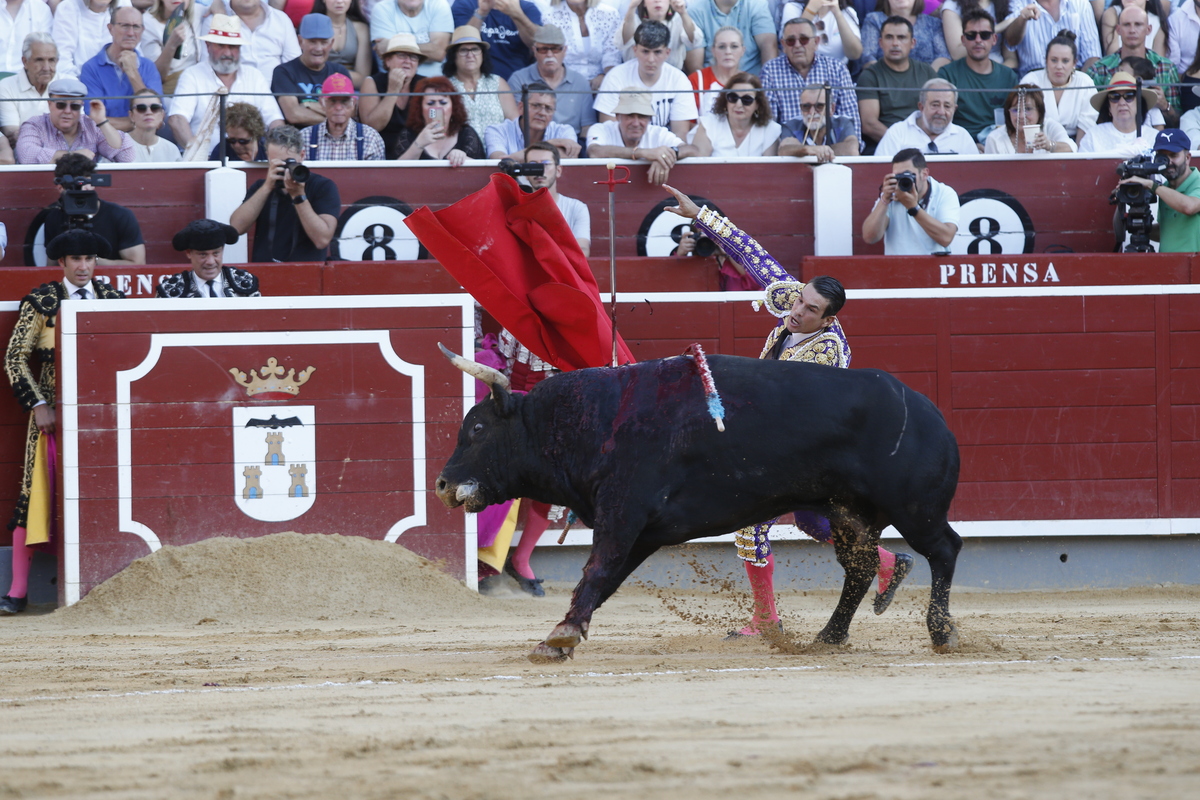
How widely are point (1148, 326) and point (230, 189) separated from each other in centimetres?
545

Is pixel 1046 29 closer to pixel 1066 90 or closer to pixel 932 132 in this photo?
pixel 1066 90

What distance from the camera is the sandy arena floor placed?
2932mm

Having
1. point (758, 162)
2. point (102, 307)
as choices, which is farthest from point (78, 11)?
point (758, 162)

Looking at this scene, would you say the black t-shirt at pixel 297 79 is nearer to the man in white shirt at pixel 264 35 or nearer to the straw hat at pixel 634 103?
the man in white shirt at pixel 264 35

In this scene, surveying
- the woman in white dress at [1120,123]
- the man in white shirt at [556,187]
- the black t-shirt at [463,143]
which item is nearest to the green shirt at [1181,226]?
the woman in white dress at [1120,123]

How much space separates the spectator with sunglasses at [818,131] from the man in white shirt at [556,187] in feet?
4.48

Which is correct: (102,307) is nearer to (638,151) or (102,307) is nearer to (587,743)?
(638,151)

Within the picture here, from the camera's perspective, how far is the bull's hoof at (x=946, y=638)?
5090 mm

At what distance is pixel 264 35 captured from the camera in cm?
921

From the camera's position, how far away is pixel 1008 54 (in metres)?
10.1

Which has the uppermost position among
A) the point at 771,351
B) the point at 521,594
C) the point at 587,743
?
the point at 771,351

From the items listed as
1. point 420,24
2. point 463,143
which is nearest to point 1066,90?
point 463,143

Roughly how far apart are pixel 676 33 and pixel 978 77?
6.58 feet

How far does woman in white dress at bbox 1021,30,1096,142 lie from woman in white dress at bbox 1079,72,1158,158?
91 mm
